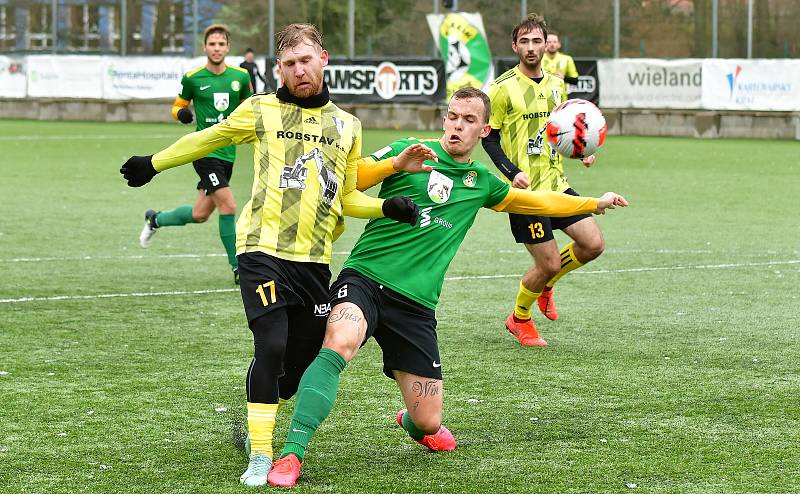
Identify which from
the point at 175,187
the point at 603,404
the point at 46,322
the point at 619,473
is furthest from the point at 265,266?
the point at 175,187

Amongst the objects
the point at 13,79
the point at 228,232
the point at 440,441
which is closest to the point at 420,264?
the point at 440,441

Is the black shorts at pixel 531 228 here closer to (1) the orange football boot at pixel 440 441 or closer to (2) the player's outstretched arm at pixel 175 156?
(1) the orange football boot at pixel 440 441

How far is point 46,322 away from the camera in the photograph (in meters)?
9.39

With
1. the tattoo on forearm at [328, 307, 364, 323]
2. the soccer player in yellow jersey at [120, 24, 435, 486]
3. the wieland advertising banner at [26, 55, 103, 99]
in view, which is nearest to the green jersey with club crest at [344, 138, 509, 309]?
the soccer player in yellow jersey at [120, 24, 435, 486]

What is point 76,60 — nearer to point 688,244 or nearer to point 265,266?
point 688,244

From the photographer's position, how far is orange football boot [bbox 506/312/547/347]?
883 centimetres

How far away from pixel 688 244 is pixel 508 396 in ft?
23.9

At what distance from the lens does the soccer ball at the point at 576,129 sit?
8.56 m

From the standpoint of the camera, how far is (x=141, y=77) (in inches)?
1470

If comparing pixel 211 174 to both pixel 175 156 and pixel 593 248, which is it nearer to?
pixel 593 248

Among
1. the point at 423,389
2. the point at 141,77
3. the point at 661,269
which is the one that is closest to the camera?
the point at 423,389

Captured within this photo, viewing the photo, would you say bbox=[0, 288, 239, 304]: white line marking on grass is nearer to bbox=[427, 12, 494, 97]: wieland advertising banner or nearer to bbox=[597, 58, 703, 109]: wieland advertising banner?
bbox=[597, 58, 703, 109]: wieland advertising banner

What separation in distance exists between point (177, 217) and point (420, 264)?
6.83m

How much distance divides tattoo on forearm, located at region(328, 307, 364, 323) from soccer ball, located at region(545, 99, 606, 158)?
332cm
